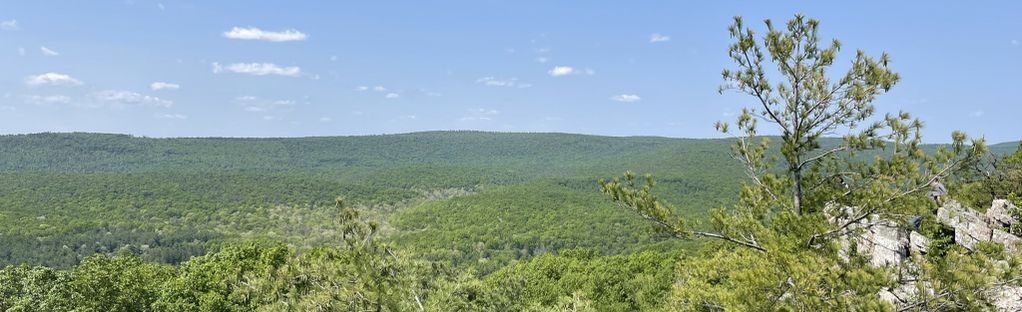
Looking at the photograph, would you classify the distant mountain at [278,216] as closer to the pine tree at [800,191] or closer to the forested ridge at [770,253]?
the forested ridge at [770,253]

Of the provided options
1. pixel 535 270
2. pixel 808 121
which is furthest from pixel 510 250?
pixel 808 121

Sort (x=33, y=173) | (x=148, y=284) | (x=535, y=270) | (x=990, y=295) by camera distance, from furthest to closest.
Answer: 1. (x=33, y=173)
2. (x=535, y=270)
3. (x=148, y=284)
4. (x=990, y=295)

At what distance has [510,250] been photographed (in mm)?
123000

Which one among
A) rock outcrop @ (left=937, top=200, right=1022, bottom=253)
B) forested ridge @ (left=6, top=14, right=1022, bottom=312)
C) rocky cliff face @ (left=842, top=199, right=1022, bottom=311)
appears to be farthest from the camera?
rock outcrop @ (left=937, top=200, right=1022, bottom=253)

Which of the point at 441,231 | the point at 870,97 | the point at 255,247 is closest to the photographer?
the point at 870,97

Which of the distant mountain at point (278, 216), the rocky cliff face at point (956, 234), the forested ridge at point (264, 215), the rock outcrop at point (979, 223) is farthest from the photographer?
the forested ridge at point (264, 215)

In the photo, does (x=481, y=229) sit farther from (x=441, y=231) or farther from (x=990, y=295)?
(x=990, y=295)

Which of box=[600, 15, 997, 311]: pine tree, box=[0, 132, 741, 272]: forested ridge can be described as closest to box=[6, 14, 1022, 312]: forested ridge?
box=[600, 15, 997, 311]: pine tree

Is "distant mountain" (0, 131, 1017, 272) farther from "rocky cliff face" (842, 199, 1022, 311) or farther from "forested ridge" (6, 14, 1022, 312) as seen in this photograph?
"rocky cliff face" (842, 199, 1022, 311)

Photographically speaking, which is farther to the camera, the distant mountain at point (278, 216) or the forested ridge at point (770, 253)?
the distant mountain at point (278, 216)

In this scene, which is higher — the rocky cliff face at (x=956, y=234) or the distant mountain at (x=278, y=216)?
the rocky cliff face at (x=956, y=234)

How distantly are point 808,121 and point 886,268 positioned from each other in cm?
411

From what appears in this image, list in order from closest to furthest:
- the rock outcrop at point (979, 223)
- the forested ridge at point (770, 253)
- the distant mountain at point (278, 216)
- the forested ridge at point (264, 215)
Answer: the forested ridge at point (770, 253) → the rock outcrop at point (979, 223) → the distant mountain at point (278, 216) → the forested ridge at point (264, 215)

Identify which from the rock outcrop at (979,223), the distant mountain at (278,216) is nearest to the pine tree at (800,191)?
the rock outcrop at (979,223)
